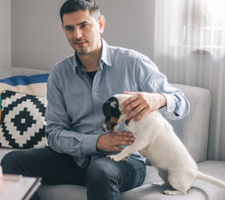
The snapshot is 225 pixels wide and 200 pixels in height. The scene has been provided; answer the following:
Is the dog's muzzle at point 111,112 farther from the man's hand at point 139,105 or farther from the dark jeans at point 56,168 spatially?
the dark jeans at point 56,168

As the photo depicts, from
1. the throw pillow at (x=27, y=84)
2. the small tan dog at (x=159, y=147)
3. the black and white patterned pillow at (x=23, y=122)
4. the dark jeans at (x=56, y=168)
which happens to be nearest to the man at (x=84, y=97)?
the dark jeans at (x=56, y=168)

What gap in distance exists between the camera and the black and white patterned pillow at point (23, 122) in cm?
247

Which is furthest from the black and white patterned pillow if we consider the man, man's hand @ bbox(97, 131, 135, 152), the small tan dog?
the small tan dog

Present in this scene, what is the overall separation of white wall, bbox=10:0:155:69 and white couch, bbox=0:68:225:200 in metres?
0.52

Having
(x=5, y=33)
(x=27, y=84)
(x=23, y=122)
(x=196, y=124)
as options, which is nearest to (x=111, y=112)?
(x=196, y=124)

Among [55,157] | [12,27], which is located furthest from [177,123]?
[12,27]

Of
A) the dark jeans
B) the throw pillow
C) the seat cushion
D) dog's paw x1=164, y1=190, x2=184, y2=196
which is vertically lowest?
the seat cushion

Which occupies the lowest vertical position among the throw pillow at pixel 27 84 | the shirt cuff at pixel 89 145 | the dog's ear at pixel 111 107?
the shirt cuff at pixel 89 145

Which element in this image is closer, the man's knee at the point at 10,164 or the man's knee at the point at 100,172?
the man's knee at the point at 100,172

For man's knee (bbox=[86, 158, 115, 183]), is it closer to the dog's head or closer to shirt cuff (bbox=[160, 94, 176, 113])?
the dog's head

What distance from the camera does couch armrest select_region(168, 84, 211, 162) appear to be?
2.23m

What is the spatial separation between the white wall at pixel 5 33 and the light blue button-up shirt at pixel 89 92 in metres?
1.30

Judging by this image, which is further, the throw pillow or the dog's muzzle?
the throw pillow

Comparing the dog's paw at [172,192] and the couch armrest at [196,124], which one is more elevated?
the couch armrest at [196,124]
